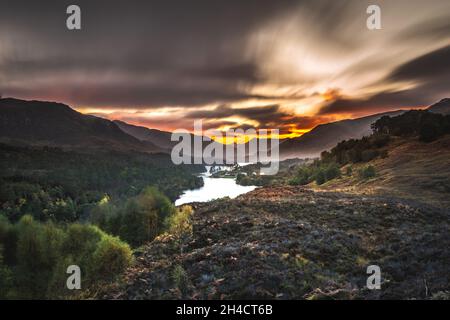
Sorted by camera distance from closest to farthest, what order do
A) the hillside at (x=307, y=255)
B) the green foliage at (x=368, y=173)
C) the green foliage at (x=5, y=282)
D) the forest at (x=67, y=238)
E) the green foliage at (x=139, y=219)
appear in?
the hillside at (x=307, y=255), the forest at (x=67, y=238), the green foliage at (x=5, y=282), the green foliage at (x=139, y=219), the green foliage at (x=368, y=173)

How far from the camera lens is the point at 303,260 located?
68.8 feet

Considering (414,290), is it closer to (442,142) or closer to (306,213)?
(306,213)

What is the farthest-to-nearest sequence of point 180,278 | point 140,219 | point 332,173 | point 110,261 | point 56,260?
point 332,173, point 140,219, point 56,260, point 110,261, point 180,278

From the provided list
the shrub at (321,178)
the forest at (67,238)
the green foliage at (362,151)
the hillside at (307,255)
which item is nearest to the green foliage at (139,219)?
the forest at (67,238)

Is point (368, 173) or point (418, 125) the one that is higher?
point (418, 125)

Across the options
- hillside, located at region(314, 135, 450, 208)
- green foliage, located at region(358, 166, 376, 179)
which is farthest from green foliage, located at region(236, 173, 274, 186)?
green foliage, located at region(358, 166, 376, 179)

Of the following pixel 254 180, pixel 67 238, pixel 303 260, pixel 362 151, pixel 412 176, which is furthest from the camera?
pixel 254 180

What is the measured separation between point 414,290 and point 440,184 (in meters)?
40.9

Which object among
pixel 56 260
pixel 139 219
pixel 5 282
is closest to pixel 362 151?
pixel 139 219

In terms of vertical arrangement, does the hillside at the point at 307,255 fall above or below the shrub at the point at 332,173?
below

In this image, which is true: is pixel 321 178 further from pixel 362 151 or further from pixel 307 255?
pixel 307 255

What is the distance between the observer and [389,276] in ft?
61.1

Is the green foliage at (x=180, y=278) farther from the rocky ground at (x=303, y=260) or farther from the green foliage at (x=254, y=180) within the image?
the green foliage at (x=254, y=180)

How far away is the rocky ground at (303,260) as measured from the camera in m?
16.9
